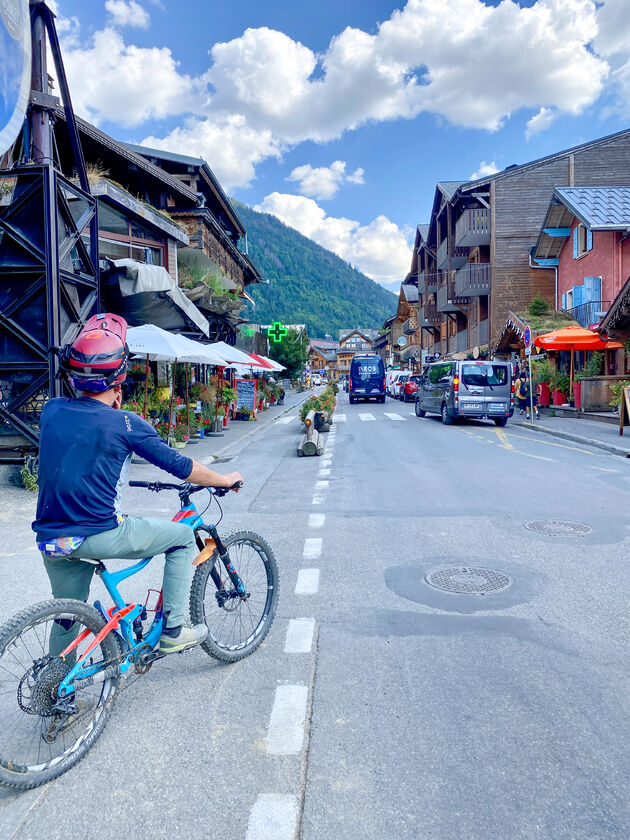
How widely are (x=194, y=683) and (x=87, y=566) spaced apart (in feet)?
3.30

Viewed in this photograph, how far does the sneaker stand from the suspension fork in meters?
0.37

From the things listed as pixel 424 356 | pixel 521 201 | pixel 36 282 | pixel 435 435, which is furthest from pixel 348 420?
pixel 424 356

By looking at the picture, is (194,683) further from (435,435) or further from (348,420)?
(348,420)

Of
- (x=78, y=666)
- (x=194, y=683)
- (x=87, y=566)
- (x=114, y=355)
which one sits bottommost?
(x=194, y=683)

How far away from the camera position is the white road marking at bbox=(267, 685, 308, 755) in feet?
9.70

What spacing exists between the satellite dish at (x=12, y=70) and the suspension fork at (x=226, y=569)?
13.5 ft

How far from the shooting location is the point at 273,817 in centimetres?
247

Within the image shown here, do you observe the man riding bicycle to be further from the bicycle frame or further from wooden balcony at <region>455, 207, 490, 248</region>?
wooden balcony at <region>455, 207, 490, 248</region>

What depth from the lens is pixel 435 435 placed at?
1855 cm

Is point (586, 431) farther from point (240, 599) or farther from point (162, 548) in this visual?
point (162, 548)

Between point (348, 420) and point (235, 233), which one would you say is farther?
point (235, 233)

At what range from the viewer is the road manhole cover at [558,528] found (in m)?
6.81

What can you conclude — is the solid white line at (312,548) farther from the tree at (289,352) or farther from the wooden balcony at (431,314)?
the tree at (289,352)

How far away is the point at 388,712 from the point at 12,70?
6568 millimetres
